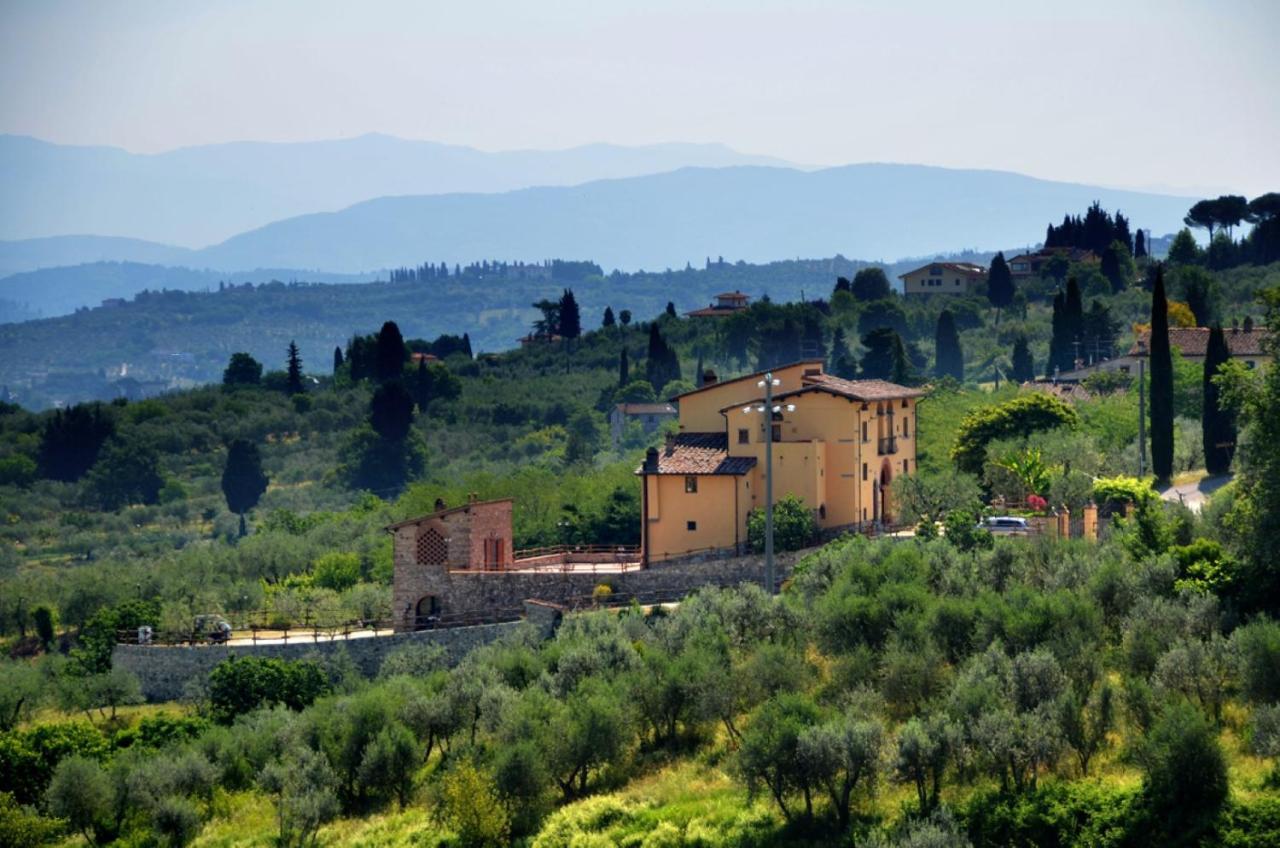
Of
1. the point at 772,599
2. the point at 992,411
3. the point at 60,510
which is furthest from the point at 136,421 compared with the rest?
the point at 772,599

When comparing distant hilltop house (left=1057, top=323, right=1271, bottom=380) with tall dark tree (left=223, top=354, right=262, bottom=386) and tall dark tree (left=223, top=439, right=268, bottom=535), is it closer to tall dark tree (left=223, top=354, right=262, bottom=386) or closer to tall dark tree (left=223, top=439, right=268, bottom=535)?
tall dark tree (left=223, top=439, right=268, bottom=535)

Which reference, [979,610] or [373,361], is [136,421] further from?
[979,610]

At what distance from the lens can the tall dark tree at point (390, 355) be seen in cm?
12538

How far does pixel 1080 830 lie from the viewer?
2883 centimetres

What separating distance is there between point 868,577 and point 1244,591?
25.6ft

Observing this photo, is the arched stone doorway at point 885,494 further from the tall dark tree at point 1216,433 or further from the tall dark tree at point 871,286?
the tall dark tree at point 871,286

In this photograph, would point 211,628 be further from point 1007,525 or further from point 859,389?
point 1007,525

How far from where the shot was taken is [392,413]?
10900cm

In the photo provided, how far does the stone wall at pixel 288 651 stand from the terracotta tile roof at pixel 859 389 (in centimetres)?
978

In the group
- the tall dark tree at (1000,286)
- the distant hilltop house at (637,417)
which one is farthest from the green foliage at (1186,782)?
the tall dark tree at (1000,286)

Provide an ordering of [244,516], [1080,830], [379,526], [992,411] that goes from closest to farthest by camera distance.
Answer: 1. [1080,830]
2. [992,411]
3. [379,526]
4. [244,516]

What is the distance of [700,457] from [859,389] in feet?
15.9

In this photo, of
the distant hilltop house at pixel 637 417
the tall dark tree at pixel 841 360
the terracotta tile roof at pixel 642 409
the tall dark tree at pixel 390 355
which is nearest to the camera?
the tall dark tree at pixel 841 360

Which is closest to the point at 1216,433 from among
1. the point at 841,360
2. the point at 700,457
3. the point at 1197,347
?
the point at 700,457
